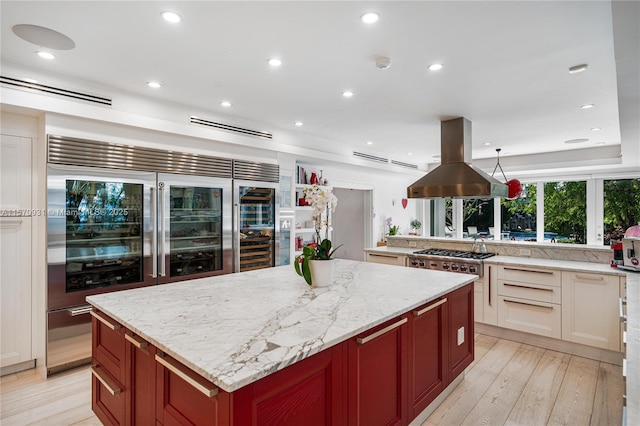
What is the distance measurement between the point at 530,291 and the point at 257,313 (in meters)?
3.05

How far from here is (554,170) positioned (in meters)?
6.34

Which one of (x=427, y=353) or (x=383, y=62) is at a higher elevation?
(x=383, y=62)

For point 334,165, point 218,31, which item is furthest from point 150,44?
point 334,165

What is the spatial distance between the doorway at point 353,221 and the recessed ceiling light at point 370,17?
475cm

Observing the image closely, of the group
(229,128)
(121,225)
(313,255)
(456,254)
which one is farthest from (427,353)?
(229,128)

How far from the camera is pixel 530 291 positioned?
3.48 metres

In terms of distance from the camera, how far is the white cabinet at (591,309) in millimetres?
3070

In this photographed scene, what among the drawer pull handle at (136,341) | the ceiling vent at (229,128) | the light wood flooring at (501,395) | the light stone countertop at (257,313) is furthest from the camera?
the ceiling vent at (229,128)

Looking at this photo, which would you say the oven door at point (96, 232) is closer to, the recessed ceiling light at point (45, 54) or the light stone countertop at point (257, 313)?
the recessed ceiling light at point (45, 54)

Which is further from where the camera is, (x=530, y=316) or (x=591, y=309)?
(x=530, y=316)

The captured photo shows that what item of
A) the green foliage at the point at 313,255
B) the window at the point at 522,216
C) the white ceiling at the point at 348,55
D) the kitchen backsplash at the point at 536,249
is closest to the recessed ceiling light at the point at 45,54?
the white ceiling at the point at 348,55

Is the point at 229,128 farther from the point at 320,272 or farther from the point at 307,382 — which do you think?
the point at 307,382

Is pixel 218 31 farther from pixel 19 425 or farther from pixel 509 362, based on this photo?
pixel 509 362

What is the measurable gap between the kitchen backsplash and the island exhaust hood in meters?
0.68
